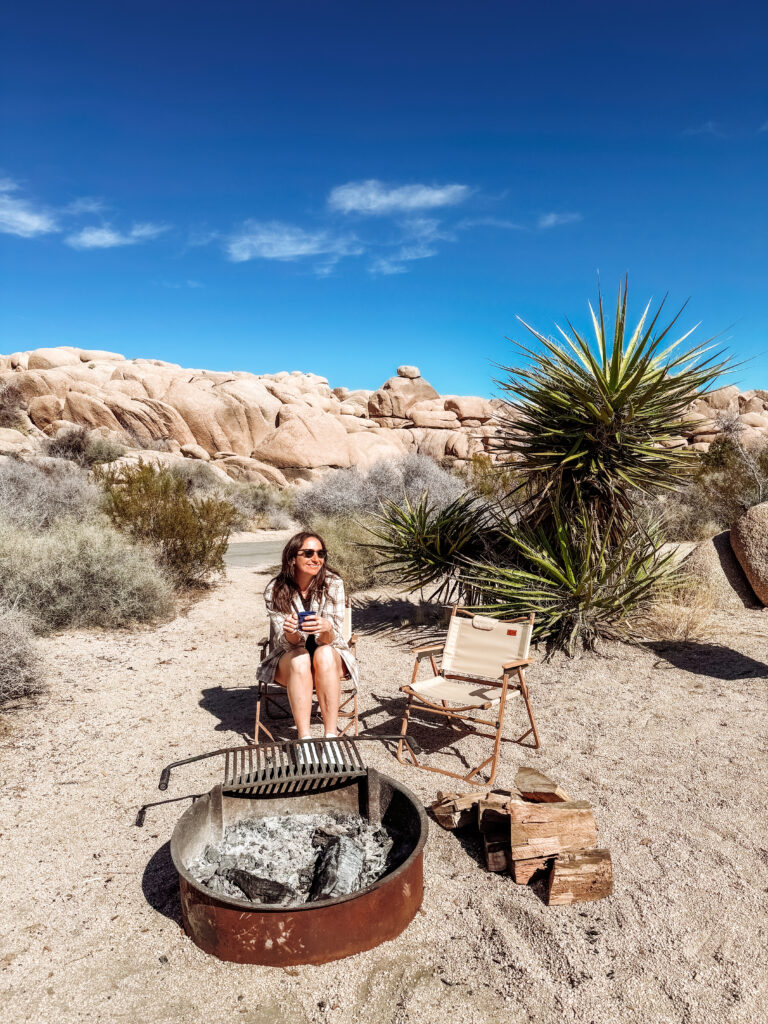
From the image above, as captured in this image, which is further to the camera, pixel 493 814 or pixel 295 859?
pixel 493 814

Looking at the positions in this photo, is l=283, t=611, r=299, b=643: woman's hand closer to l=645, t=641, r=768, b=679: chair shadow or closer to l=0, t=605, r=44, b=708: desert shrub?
l=0, t=605, r=44, b=708: desert shrub

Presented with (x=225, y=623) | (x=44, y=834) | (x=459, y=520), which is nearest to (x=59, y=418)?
(x=225, y=623)

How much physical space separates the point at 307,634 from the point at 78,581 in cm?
426

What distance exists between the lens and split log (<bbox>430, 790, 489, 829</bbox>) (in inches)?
→ 123

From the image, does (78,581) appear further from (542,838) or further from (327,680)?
(542,838)

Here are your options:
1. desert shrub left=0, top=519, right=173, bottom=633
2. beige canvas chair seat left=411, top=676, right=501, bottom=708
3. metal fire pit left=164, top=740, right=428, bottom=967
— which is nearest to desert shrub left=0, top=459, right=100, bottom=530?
desert shrub left=0, top=519, right=173, bottom=633

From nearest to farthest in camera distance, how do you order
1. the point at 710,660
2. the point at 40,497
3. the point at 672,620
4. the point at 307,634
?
1. the point at 307,634
2. the point at 710,660
3. the point at 672,620
4. the point at 40,497

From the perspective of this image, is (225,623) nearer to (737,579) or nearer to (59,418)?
(737,579)

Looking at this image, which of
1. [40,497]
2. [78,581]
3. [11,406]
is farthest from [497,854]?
[11,406]

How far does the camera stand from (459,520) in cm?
683

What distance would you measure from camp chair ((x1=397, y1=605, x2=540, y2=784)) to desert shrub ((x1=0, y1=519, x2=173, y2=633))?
3.97 metres

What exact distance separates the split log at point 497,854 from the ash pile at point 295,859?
421mm

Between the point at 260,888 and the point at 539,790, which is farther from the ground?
the point at 539,790

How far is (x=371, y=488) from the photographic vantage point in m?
17.4
